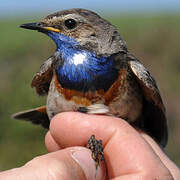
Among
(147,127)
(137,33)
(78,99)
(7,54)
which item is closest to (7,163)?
(147,127)

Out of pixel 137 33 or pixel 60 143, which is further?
pixel 137 33

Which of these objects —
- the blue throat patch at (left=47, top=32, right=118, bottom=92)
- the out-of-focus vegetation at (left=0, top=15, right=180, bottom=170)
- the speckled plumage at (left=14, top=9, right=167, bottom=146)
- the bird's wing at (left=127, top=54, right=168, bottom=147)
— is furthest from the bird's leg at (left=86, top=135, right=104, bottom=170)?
the out-of-focus vegetation at (left=0, top=15, right=180, bottom=170)

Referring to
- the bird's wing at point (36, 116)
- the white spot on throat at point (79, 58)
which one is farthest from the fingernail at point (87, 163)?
the bird's wing at point (36, 116)

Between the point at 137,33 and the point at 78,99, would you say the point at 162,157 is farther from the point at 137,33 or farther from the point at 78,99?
the point at 137,33

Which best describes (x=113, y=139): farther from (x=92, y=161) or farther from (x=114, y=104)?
(x=114, y=104)

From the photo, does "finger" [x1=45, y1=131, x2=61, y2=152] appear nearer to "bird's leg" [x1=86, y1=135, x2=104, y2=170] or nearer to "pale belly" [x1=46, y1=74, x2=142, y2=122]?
"pale belly" [x1=46, y1=74, x2=142, y2=122]

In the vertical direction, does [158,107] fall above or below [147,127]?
above

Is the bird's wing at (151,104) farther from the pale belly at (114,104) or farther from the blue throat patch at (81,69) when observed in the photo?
the blue throat patch at (81,69)
